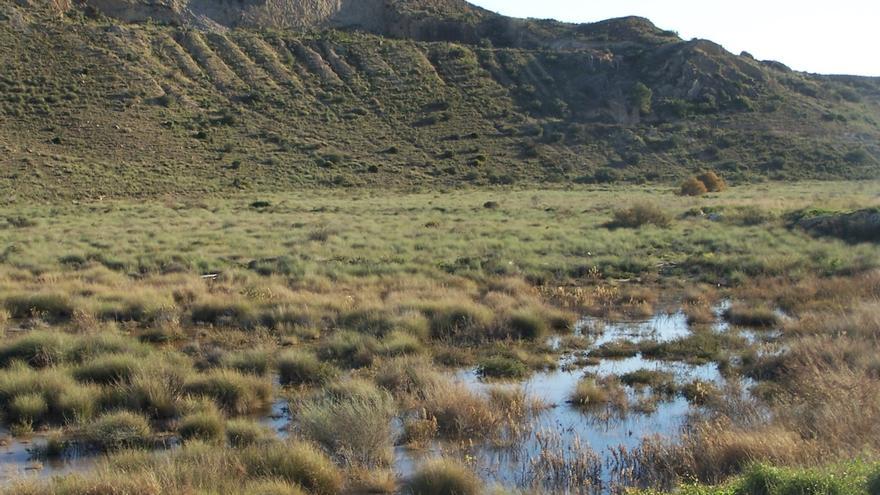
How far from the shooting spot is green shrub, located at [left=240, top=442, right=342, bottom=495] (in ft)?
24.2

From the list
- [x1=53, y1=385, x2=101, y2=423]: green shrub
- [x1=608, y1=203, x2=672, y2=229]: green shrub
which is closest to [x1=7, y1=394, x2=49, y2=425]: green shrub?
[x1=53, y1=385, x2=101, y2=423]: green shrub

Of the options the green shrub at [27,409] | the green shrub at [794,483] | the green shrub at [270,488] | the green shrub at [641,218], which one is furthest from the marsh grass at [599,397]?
the green shrub at [641,218]

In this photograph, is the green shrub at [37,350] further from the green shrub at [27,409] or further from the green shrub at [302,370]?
the green shrub at [302,370]

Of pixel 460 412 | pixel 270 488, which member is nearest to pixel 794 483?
pixel 460 412

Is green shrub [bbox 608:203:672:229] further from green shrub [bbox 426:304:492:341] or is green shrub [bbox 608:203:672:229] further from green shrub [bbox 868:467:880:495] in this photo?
green shrub [bbox 868:467:880:495]

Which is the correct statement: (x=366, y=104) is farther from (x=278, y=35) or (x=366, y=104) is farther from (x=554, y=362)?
(x=554, y=362)

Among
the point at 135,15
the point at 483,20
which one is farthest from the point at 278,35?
the point at 483,20

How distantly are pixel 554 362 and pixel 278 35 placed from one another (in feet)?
227

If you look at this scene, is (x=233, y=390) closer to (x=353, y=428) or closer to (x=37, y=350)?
(x=353, y=428)

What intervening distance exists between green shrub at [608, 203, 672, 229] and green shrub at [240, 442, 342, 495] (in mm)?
24513

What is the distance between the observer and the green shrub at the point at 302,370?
1126 centimetres

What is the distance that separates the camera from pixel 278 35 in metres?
76.2

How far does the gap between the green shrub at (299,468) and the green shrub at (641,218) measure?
2451cm

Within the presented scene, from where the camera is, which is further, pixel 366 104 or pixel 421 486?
pixel 366 104
